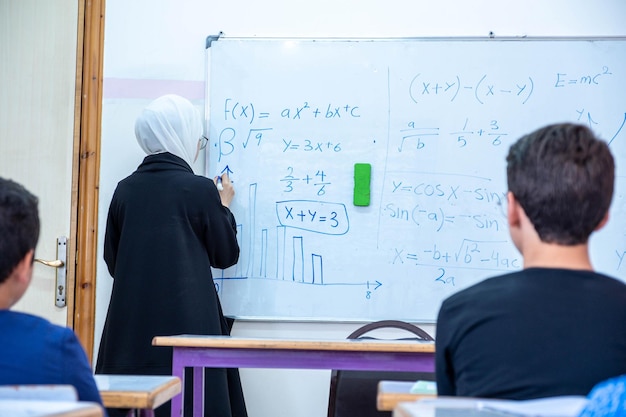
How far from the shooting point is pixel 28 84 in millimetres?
3416

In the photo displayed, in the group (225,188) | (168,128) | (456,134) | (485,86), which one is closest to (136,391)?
(168,128)

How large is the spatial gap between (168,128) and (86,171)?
58 cm

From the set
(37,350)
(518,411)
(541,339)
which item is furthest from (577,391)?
(37,350)

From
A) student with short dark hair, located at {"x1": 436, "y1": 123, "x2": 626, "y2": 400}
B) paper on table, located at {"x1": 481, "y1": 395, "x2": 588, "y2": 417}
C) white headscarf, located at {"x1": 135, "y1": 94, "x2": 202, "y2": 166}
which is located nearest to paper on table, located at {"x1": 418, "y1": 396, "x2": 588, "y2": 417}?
paper on table, located at {"x1": 481, "y1": 395, "x2": 588, "y2": 417}

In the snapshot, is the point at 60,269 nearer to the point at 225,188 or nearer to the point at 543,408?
the point at 225,188

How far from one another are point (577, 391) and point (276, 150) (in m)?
2.29

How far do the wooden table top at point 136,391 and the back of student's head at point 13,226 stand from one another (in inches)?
12.1

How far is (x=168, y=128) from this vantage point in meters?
3.05

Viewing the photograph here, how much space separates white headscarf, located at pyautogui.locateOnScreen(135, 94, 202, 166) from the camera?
3.04 meters

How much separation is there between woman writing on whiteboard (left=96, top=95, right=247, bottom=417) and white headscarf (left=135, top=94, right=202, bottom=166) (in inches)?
3.1

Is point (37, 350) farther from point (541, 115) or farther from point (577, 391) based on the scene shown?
point (541, 115)

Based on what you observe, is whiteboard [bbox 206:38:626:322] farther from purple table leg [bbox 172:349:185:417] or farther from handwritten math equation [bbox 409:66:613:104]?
purple table leg [bbox 172:349:185:417]

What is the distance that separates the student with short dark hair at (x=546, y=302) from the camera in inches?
48.2

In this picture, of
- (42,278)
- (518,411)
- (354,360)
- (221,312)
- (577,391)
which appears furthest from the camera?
(42,278)
